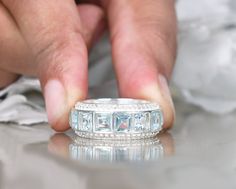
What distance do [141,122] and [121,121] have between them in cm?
2

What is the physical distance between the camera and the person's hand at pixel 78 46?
0.55m

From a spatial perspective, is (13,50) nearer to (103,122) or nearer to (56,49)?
(56,49)

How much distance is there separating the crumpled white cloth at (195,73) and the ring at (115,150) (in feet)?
0.49

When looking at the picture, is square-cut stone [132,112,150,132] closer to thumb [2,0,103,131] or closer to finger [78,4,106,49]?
thumb [2,0,103,131]

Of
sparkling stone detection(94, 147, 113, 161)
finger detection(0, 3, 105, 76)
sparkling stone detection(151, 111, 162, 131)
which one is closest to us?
sparkling stone detection(94, 147, 113, 161)

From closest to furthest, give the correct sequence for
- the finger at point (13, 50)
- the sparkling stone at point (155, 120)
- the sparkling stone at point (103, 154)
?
1. the sparkling stone at point (103, 154)
2. the sparkling stone at point (155, 120)
3. the finger at point (13, 50)

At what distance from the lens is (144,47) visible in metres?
0.65

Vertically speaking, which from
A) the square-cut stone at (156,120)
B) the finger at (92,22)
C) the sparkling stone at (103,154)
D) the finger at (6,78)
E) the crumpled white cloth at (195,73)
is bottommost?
the crumpled white cloth at (195,73)

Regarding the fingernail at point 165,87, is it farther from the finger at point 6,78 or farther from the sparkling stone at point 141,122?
the finger at point 6,78

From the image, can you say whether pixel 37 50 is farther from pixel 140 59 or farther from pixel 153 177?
pixel 153 177

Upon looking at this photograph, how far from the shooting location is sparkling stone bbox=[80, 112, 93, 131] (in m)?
0.51

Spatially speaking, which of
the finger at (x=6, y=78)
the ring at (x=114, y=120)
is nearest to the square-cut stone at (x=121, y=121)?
the ring at (x=114, y=120)

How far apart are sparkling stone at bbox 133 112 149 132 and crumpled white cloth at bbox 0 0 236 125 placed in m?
0.15

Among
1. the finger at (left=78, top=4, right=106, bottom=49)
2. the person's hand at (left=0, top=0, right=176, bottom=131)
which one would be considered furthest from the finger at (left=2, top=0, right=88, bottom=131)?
the finger at (left=78, top=4, right=106, bottom=49)
